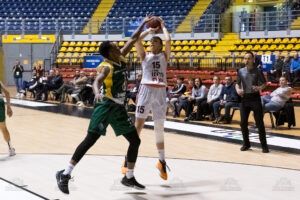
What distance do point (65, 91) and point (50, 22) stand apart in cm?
1064

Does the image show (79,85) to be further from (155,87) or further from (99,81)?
(99,81)

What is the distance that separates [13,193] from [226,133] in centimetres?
575

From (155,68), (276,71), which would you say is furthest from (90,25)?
(155,68)

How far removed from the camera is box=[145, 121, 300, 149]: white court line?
8.77 meters

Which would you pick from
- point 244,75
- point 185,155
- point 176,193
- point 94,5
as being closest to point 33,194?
point 176,193

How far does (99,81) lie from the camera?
4797 mm

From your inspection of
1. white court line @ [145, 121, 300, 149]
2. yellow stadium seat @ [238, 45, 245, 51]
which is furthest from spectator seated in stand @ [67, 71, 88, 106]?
yellow stadium seat @ [238, 45, 245, 51]

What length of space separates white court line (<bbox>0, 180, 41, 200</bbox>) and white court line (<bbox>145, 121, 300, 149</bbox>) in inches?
193

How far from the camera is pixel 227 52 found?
68.3ft

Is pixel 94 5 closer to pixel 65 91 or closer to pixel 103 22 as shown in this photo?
pixel 103 22

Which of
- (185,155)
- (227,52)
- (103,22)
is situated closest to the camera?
(185,155)

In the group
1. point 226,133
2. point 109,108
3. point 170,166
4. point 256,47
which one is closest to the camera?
point 109,108

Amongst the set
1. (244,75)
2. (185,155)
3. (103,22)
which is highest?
(103,22)

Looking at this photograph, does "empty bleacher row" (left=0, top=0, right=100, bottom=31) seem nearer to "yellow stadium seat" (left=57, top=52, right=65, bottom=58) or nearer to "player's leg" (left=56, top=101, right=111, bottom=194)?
"yellow stadium seat" (left=57, top=52, right=65, bottom=58)
